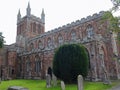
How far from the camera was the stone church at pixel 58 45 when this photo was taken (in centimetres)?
2877

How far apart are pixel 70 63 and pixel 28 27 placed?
33.7m

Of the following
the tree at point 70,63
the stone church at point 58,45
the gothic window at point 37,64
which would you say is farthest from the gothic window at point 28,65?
the tree at point 70,63

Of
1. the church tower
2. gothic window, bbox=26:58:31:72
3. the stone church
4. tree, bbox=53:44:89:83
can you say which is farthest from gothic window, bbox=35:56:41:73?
the church tower

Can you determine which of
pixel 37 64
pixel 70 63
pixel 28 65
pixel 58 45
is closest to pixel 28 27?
pixel 28 65

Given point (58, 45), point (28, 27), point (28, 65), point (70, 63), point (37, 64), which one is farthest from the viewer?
point (28, 27)

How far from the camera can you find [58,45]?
117 feet

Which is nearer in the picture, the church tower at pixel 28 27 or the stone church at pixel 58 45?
the stone church at pixel 58 45

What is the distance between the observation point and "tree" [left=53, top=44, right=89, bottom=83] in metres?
24.4

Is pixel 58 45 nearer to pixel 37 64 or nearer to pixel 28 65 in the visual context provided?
pixel 37 64

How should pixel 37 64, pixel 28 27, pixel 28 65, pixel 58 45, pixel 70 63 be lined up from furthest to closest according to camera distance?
pixel 28 27
pixel 28 65
pixel 37 64
pixel 58 45
pixel 70 63

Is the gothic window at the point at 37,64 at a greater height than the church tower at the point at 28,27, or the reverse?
the church tower at the point at 28,27

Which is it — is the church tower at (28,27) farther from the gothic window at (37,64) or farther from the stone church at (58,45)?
the gothic window at (37,64)

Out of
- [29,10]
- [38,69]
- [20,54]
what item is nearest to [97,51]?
[38,69]

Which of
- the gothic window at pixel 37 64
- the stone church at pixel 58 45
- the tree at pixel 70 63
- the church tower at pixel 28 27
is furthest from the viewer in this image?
the church tower at pixel 28 27
